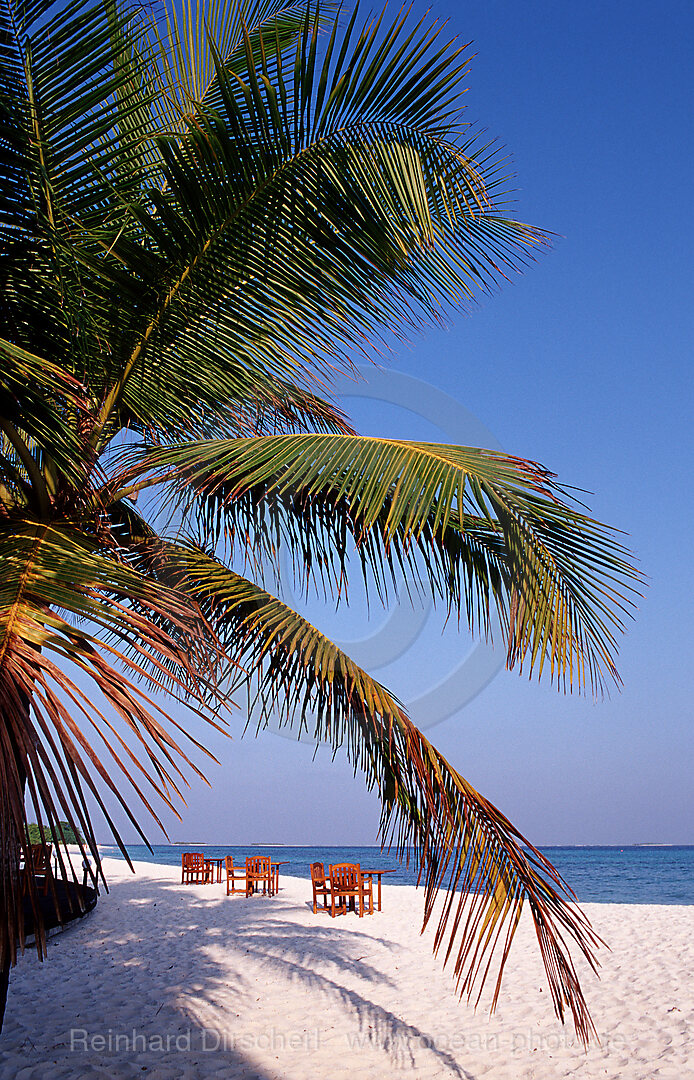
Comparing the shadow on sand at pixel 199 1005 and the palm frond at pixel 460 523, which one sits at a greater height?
the palm frond at pixel 460 523

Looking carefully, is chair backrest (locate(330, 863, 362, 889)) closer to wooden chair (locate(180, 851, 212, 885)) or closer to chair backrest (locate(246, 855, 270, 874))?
chair backrest (locate(246, 855, 270, 874))

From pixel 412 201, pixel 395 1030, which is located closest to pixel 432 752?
pixel 412 201

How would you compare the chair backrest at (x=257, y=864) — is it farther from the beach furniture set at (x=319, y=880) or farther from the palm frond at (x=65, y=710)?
the palm frond at (x=65, y=710)

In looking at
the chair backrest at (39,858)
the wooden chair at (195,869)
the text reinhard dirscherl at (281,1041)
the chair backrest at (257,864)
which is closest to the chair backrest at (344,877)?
the chair backrest at (257,864)

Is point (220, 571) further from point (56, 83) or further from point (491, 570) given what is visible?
point (56, 83)

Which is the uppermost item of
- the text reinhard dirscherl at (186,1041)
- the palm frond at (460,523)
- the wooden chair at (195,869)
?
the palm frond at (460,523)

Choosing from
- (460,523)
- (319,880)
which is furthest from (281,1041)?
(319,880)

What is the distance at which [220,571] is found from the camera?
14.7 feet

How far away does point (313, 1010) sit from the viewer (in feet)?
20.7

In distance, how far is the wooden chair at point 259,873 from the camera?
1420 cm

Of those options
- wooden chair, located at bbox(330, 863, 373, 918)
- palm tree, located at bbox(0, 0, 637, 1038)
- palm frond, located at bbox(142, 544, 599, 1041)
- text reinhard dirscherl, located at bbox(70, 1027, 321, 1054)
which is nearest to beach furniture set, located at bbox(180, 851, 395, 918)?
wooden chair, located at bbox(330, 863, 373, 918)

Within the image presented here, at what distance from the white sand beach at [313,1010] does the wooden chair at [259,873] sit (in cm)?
384

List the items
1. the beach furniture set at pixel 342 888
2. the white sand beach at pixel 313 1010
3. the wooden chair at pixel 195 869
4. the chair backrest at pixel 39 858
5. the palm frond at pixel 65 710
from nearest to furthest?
the chair backrest at pixel 39 858 → the palm frond at pixel 65 710 → the white sand beach at pixel 313 1010 → the beach furniture set at pixel 342 888 → the wooden chair at pixel 195 869

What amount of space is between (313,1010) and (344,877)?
576cm
